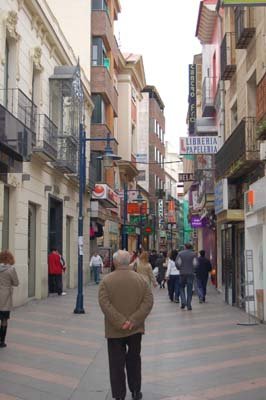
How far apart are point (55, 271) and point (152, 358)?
12756 millimetres

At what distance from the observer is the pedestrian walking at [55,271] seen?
2297 cm

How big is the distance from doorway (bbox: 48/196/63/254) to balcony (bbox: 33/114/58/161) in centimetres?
355

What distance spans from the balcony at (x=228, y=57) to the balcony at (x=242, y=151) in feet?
7.39

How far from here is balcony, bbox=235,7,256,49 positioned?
16047 millimetres

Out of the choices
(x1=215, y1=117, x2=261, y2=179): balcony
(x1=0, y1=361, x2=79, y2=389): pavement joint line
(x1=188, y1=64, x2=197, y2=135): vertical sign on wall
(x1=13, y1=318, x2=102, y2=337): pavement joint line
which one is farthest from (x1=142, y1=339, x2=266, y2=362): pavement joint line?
(x1=188, y1=64, x2=197, y2=135): vertical sign on wall

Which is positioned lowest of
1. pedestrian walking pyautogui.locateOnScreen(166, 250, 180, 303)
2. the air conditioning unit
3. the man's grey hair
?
pedestrian walking pyautogui.locateOnScreen(166, 250, 180, 303)

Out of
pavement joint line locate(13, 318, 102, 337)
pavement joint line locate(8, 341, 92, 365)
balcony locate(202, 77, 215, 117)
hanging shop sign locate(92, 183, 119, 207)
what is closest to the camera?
pavement joint line locate(8, 341, 92, 365)

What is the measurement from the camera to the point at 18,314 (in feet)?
54.4

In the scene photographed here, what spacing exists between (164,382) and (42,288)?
1366cm

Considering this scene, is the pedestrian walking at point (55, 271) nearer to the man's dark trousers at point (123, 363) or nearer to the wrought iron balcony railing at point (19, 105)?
the wrought iron balcony railing at point (19, 105)

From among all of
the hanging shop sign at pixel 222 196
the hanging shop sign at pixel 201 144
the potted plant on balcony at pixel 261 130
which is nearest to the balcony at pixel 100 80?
the hanging shop sign at pixel 201 144

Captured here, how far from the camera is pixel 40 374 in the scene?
29.5ft

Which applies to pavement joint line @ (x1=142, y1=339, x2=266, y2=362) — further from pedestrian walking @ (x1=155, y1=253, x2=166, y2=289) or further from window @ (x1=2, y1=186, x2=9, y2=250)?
pedestrian walking @ (x1=155, y1=253, x2=166, y2=289)

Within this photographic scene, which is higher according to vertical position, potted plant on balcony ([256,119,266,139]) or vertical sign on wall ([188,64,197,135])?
vertical sign on wall ([188,64,197,135])
